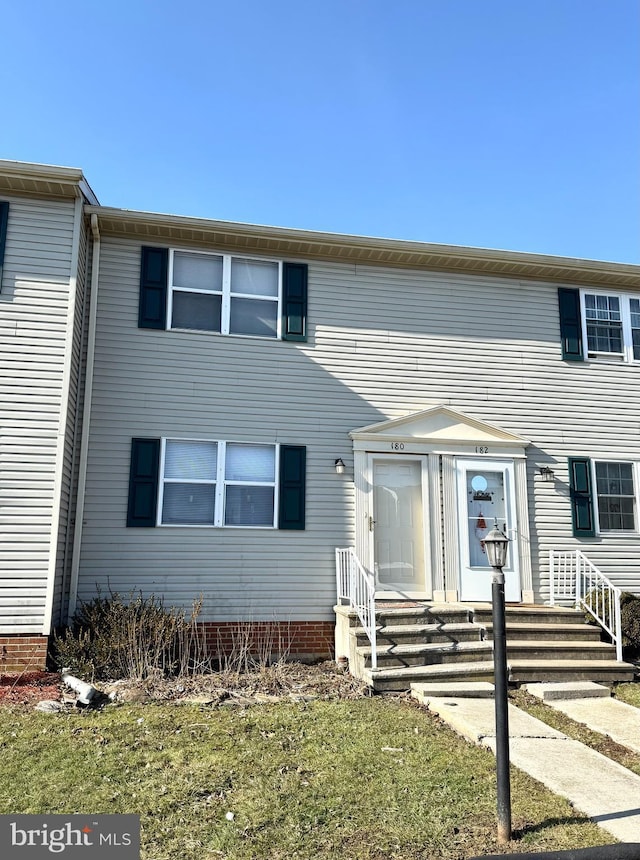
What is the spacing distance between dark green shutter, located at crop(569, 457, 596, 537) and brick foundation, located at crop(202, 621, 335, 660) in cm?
404

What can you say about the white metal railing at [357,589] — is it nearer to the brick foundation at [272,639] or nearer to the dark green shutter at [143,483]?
the brick foundation at [272,639]

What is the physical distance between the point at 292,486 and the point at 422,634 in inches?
103

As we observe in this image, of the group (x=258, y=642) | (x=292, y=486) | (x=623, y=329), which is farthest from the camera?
(x=623, y=329)

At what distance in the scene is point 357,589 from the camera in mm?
8219

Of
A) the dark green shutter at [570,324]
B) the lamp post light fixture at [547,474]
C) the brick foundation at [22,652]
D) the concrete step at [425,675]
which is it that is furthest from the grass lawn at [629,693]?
the brick foundation at [22,652]

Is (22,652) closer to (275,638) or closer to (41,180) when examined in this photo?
(275,638)

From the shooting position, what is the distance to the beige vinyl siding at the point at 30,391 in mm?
7410

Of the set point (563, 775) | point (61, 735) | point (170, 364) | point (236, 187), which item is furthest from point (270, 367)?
point (563, 775)

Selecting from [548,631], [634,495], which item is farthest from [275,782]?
[634,495]

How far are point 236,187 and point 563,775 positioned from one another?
9282mm

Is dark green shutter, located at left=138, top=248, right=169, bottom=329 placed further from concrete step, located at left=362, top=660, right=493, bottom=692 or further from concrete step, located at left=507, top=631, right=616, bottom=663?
concrete step, located at left=507, top=631, right=616, bottom=663

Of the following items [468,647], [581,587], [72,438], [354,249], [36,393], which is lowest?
[468,647]

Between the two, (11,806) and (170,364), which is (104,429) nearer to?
(170,364)

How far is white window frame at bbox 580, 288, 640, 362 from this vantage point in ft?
34.6
